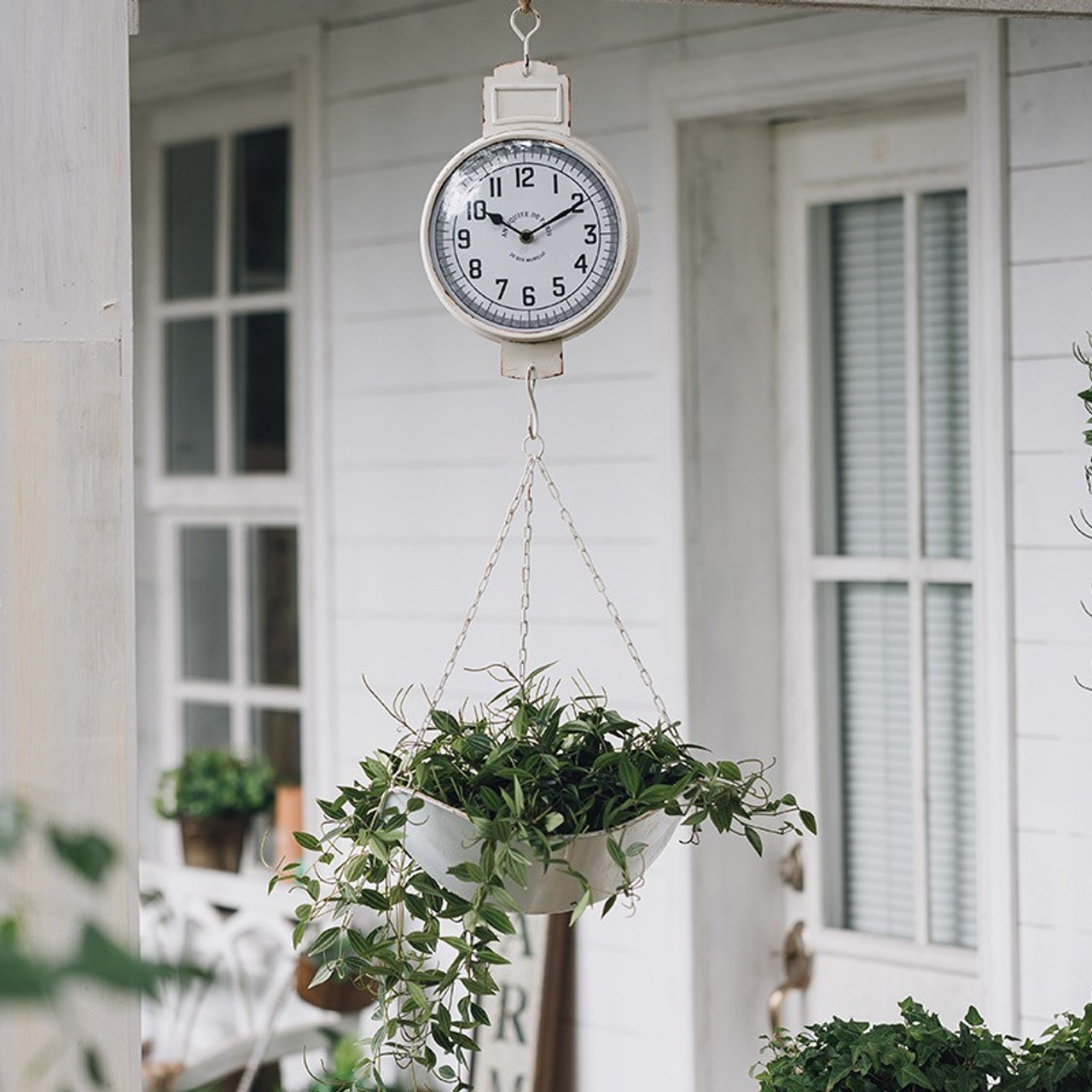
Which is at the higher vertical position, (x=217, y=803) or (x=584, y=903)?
(x=584, y=903)

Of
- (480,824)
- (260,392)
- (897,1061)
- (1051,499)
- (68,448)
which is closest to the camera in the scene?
(68,448)

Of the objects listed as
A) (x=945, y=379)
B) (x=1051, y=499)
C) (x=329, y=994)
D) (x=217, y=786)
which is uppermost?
(x=945, y=379)

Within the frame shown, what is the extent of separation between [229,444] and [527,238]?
7.08 ft

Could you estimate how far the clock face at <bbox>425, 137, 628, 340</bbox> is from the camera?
6.70 ft

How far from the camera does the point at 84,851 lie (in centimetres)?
63

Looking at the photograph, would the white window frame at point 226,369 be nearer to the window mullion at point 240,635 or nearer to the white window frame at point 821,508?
Result: the window mullion at point 240,635

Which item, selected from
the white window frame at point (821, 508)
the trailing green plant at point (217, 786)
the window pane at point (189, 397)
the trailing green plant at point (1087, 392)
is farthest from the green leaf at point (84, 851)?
the window pane at point (189, 397)

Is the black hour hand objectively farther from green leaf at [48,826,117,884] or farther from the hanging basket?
green leaf at [48,826,117,884]

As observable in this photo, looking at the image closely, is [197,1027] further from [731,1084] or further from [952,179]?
[952,179]

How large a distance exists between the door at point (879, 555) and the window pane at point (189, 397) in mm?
1598

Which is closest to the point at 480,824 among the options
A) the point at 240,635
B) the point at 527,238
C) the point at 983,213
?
the point at 527,238

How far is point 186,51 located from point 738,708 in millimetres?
2065

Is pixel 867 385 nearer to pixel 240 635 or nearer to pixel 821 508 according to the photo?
pixel 821 508

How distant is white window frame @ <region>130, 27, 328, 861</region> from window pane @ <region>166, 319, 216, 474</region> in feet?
0.11
